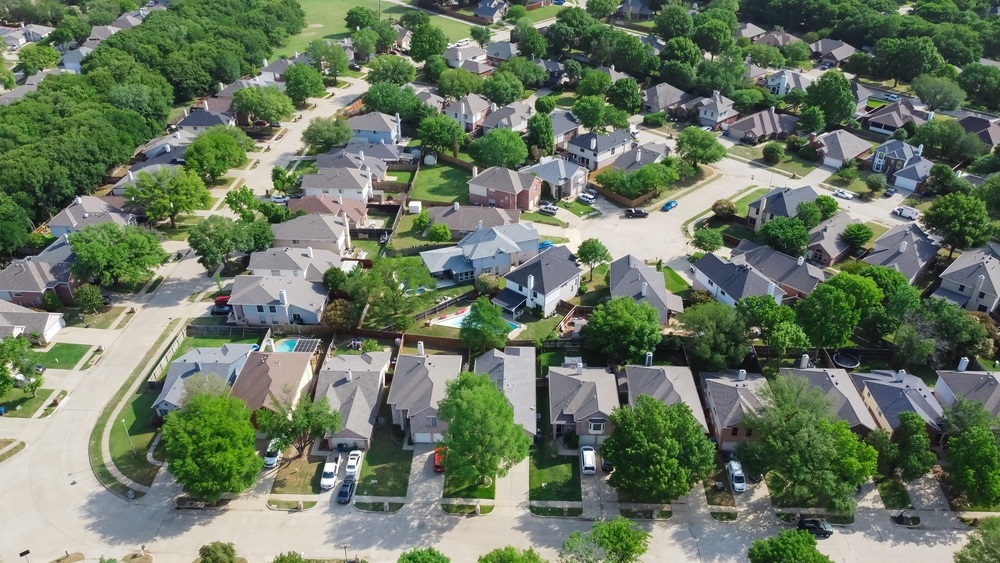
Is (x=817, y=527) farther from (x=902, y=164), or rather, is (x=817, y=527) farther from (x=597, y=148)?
(x=902, y=164)

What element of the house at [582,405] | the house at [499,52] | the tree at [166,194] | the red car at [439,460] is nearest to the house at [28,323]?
the tree at [166,194]

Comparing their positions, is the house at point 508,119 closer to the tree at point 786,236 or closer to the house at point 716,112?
the house at point 716,112

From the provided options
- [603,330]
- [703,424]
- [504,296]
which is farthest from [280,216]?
[703,424]

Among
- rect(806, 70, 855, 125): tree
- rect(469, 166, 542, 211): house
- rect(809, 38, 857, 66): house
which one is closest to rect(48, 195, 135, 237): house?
rect(469, 166, 542, 211): house

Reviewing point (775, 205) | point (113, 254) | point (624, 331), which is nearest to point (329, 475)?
point (624, 331)

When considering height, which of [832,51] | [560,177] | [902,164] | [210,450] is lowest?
[832,51]

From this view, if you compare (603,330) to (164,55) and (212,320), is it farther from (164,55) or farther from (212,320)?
(164,55)

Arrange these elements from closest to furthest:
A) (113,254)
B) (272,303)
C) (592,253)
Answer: (272,303) → (113,254) → (592,253)
